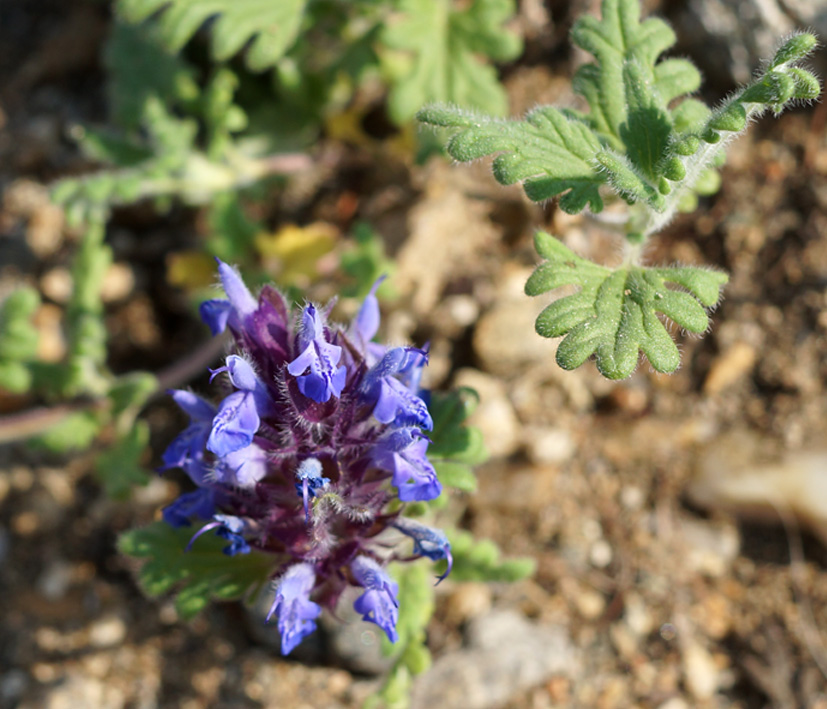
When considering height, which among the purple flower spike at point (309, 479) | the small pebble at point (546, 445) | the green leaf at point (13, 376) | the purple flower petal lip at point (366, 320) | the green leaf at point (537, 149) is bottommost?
the green leaf at point (13, 376)

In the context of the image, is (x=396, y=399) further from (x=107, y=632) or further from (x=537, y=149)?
(x=107, y=632)

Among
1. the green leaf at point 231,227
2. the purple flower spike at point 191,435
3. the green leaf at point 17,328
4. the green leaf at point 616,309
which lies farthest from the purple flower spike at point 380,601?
the green leaf at point 231,227

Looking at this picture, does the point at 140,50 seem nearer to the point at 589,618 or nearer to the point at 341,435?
the point at 341,435

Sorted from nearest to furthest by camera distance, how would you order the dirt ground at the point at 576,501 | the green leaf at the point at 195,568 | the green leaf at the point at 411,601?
1. the green leaf at the point at 195,568
2. the green leaf at the point at 411,601
3. the dirt ground at the point at 576,501

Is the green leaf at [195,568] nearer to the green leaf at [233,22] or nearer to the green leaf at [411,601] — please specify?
the green leaf at [411,601]

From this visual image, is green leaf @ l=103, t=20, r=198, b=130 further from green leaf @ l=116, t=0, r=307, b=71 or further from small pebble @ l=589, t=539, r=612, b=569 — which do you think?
small pebble @ l=589, t=539, r=612, b=569

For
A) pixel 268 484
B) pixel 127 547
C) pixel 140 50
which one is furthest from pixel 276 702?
pixel 140 50

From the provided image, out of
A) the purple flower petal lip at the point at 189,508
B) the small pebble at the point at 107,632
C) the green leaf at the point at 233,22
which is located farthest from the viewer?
the small pebble at the point at 107,632

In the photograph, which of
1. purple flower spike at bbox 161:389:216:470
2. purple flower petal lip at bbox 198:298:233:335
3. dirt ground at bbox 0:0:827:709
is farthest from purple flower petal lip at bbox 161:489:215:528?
dirt ground at bbox 0:0:827:709
